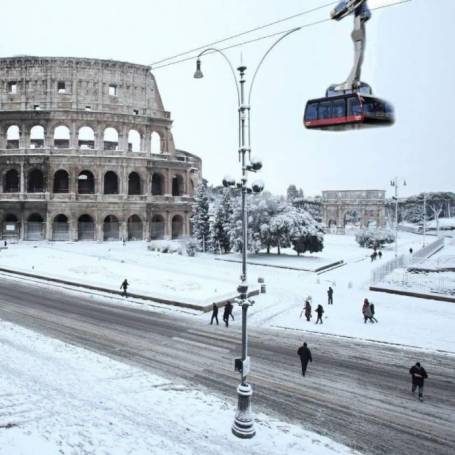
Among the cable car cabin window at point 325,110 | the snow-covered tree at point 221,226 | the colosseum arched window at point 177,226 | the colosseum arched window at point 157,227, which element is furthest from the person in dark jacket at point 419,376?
the colosseum arched window at point 177,226

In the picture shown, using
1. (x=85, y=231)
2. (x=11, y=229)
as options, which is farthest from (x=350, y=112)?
(x=11, y=229)

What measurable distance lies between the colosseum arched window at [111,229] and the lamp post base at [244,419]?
1816 inches

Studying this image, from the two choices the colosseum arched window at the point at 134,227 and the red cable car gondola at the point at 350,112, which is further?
the colosseum arched window at the point at 134,227

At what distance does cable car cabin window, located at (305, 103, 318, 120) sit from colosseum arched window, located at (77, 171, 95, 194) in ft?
165

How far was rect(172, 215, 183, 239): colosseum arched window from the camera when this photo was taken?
2344 inches

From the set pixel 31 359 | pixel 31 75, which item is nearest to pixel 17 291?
pixel 31 359

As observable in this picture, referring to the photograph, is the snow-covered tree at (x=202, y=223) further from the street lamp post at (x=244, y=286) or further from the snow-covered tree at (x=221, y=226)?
the street lamp post at (x=244, y=286)

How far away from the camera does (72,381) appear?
13172mm

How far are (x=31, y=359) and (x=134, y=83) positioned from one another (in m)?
49.3

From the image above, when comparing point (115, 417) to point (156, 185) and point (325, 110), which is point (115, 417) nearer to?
point (325, 110)

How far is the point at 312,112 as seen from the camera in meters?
10.1

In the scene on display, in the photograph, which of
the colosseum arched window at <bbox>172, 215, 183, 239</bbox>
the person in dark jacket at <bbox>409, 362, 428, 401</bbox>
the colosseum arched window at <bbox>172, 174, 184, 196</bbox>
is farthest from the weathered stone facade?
the person in dark jacket at <bbox>409, 362, 428, 401</bbox>

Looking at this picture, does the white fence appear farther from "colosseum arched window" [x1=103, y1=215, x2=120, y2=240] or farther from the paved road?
"colosseum arched window" [x1=103, y1=215, x2=120, y2=240]

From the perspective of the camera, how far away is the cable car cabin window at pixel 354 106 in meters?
8.90
